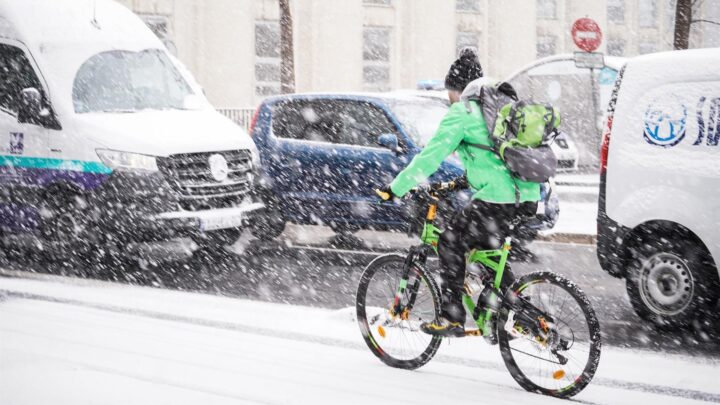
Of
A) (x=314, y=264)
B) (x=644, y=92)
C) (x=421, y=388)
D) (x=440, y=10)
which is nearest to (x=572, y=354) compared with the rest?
(x=421, y=388)

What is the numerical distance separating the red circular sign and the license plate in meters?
9.71

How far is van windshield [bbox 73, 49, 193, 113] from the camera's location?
9.86m

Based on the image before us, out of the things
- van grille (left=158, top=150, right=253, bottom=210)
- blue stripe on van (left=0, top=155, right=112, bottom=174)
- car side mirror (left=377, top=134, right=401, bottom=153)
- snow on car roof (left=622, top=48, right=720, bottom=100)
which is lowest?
van grille (left=158, top=150, right=253, bottom=210)

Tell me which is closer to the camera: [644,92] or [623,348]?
[623,348]

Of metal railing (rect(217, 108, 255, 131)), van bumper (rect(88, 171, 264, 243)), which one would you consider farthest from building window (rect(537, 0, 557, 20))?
van bumper (rect(88, 171, 264, 243))

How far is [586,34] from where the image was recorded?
1741 cm

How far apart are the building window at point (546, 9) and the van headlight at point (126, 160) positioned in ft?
90.9

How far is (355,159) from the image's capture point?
35.7ft

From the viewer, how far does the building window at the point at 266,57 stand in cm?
2880

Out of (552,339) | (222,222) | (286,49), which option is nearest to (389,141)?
(222,222)

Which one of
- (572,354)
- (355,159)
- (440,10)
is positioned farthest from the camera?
(440,10)

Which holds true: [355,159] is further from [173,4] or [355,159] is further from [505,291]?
[173,4]

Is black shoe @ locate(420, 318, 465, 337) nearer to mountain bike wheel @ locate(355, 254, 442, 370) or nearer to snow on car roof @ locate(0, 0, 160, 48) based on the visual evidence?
mountain bike wheel @ locate(355, 254, 442, 370)

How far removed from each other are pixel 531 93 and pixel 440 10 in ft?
27.8
